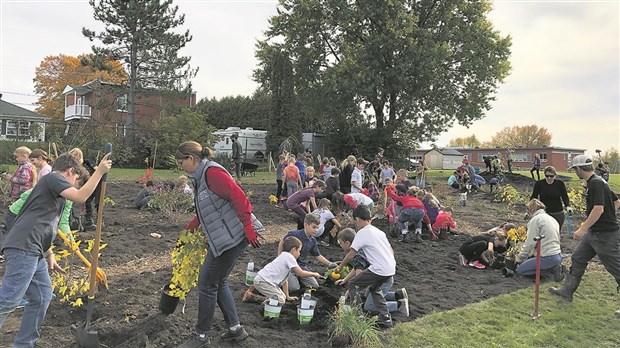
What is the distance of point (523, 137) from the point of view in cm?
9625

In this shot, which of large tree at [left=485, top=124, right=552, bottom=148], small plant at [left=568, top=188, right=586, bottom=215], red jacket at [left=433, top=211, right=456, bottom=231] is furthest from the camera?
large tree at [left=485, top=124, right=552, bottom=148]

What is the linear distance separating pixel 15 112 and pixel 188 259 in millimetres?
44563

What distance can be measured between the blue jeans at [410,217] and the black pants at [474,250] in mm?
1725

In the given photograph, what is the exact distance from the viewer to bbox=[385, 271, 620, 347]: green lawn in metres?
4.86

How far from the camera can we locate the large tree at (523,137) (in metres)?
94.1

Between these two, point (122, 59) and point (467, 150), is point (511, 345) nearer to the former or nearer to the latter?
point (122, 59)

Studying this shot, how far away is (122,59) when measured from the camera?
2964 centimetres

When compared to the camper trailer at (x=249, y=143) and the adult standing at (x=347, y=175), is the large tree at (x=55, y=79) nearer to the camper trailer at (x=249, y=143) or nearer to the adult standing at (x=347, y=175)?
the camper trailer at (x=249, y=143)

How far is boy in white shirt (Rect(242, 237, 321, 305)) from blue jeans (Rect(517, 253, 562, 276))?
379 cm

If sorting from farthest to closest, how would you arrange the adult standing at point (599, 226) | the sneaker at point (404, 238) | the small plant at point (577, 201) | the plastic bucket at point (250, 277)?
the small plant at point (577, 201) → the sneaker at point (404, 238) → the plastic bucket at point (250, 277) → the adult standing at point (599, 226)

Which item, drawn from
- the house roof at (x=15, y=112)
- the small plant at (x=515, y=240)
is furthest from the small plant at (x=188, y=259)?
the house roof at (x=15, y=112)

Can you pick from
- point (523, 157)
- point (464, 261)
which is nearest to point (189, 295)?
point (464, 261)

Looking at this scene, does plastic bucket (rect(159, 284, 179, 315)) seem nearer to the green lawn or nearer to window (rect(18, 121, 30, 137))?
the green lawn

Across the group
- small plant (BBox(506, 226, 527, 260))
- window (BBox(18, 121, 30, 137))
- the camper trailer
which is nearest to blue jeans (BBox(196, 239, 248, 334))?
small plant (BBox(506, 226, 527, 260))
